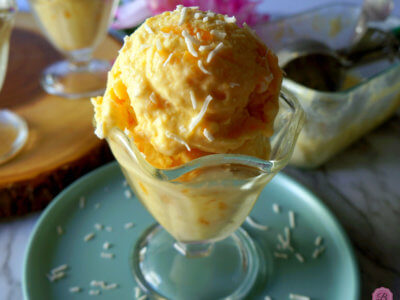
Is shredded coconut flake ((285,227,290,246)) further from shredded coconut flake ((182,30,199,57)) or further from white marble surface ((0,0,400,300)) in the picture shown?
shredded coconut flake ((182,30,199,57))

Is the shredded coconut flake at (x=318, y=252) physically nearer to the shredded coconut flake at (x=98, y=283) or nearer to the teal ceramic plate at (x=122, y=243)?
the teal ceramic plate at (x=122, y=243)

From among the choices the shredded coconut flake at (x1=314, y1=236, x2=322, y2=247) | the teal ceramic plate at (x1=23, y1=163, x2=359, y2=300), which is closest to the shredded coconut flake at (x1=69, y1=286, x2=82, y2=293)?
the teal ceramic plate at (x1=23, y1=163, x2=359, y2=300)

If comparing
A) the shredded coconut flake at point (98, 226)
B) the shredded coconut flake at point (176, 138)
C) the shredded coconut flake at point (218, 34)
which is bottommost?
the shredded coconut flake at point (98, 226)

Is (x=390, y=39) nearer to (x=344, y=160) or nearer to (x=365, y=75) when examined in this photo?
(x=365, y=75)

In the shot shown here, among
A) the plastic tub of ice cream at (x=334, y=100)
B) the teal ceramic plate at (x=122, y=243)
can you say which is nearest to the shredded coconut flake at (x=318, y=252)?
the teal ceramic plate at (x=122, y=243)

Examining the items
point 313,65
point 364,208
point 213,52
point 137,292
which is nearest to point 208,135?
point 213,52

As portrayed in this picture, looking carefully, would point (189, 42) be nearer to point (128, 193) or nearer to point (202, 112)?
point (202, 112)
